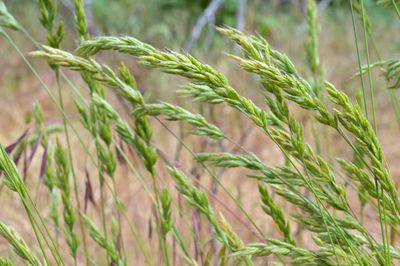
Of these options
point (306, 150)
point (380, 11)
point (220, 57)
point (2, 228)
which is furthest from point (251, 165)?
point (380, 11)

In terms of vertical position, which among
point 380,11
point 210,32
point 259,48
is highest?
point 380,11

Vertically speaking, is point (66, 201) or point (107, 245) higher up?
point (66, 201)

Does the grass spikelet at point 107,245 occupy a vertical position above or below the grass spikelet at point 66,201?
below

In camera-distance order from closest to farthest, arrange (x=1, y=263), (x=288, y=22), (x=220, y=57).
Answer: (x=1, y=263)
(x=220, y=57)
(x=288, y=22)

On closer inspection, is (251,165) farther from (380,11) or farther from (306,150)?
(380,11)

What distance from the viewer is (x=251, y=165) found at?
0.99 meters

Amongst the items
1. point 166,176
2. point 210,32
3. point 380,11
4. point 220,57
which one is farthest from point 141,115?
point 380,11

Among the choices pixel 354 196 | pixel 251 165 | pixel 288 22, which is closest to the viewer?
pixel 251 165

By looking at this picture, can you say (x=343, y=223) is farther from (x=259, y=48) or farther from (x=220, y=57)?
(x=220, y=57)

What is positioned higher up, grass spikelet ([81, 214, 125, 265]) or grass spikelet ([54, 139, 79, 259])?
grass spikelet ([54, 139, 79, 259])

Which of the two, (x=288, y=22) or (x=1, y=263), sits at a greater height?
(x=288, y=22)

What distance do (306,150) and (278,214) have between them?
19 centimetres

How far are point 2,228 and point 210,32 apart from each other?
4337 millimetres

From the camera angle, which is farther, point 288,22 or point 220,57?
point 288,22
